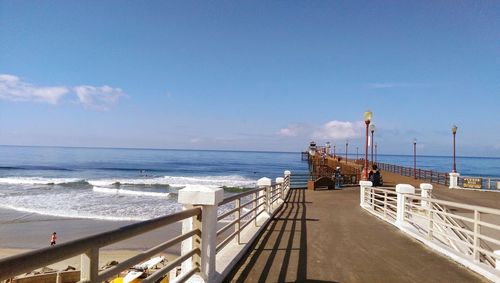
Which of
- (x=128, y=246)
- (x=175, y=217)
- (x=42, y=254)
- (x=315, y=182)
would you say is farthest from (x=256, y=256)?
(x=315, y=182)

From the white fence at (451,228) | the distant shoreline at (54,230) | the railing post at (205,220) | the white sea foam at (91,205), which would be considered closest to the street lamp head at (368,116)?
the white fence at (451,228)

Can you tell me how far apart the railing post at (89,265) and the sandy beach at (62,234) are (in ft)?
48.4

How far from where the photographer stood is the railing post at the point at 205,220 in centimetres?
463

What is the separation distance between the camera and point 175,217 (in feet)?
13.3

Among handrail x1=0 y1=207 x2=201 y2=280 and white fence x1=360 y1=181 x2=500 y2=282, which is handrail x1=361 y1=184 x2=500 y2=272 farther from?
handrail x1=0 y1=207 x2=201 y2=280

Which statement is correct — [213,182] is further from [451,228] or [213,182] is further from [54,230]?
[451,228]

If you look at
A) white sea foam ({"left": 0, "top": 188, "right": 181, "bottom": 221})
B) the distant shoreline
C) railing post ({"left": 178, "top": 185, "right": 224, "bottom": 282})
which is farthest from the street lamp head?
railing post ({"left": 178, "top": 185, "right": 224, "bottom": 282})

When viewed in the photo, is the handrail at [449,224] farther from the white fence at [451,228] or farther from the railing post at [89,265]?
the railing post at [89,265]

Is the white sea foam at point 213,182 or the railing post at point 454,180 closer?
the railing post at point 454,180

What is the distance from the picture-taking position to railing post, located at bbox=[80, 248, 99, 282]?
246 cm

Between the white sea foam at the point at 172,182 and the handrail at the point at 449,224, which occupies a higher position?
the handrail at the point at 449,224

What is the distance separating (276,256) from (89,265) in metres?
4.83

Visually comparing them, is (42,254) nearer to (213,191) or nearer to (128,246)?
(213,191)

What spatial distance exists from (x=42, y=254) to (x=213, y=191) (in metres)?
2.74
